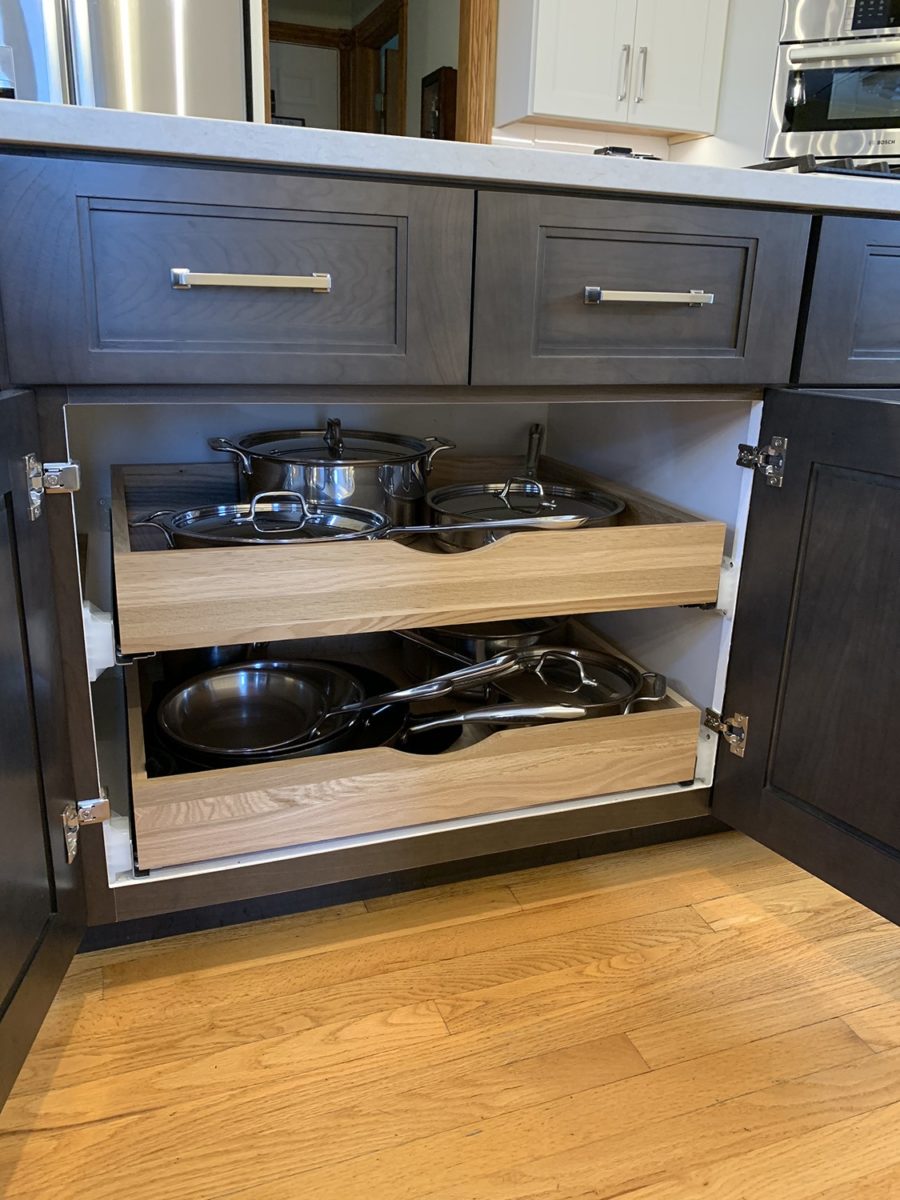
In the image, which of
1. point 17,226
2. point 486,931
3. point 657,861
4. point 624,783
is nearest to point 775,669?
point 624,783

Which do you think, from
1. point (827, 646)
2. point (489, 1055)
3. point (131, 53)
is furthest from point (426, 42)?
point (489, 1055)

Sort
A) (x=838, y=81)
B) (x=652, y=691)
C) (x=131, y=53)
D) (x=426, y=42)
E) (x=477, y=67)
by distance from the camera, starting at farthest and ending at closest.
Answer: (x=426, y=42)
(x=477, y=67)
(x=131, y=53)
(x=838, y=81)
(x=652, y=691)

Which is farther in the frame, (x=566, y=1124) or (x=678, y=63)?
(x=678, y=63)

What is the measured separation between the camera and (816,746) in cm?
106

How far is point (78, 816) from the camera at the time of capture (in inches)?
37.7

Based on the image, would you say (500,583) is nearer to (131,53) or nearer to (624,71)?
(131,53)

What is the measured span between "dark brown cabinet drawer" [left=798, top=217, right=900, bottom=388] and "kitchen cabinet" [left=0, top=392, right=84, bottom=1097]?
3.06ft

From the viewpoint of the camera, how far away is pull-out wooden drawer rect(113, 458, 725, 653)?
0.94 meters

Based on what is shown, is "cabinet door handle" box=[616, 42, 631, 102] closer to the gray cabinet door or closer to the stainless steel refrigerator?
the stainless steel refrigerator

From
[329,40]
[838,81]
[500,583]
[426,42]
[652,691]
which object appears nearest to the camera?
[500,583]

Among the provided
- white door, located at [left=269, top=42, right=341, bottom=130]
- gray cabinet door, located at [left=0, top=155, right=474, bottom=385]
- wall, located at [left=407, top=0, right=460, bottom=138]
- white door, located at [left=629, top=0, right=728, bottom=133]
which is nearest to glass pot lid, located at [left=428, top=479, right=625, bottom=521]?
gray cabinet door, located at [left=0, top=155, right=474, bottom=385]

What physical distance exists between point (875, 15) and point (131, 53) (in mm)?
1271

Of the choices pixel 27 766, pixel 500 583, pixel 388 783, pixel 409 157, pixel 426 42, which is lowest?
pixel 388 783

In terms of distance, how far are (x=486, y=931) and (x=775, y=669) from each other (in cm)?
52
